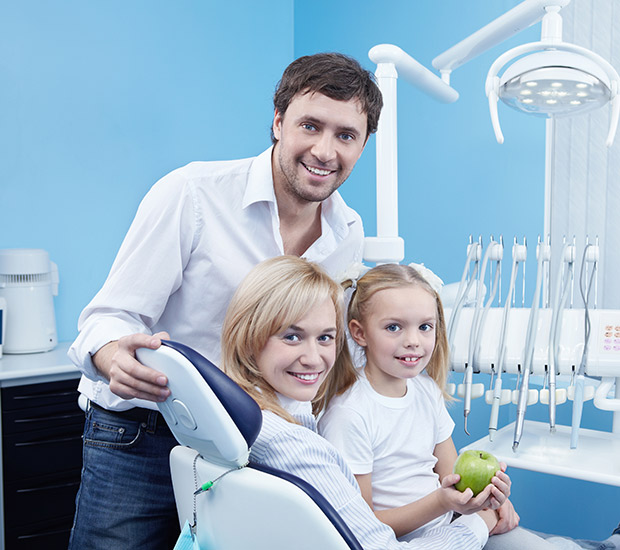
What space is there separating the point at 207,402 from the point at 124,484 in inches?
22.8

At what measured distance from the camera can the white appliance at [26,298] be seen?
88.7 inches

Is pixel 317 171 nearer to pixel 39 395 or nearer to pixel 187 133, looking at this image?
pixel 39 395

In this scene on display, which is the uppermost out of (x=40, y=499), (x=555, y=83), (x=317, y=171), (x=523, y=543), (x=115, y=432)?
(x=555, y=83)

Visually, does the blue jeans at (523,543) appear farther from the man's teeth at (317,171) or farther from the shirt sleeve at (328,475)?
the man's teeth at (317,171)

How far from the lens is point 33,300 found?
7.59 ft

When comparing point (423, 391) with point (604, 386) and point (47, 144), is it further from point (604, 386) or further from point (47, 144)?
point (47, 144)

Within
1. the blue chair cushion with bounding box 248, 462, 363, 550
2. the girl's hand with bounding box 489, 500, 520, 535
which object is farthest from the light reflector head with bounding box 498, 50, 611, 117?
the blue chair cushion with bounding box 248, 462, 363, 550

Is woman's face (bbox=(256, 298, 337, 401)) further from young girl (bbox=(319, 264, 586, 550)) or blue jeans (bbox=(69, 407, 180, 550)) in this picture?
blue jeans (bbox=(69, 407, 180, 550))

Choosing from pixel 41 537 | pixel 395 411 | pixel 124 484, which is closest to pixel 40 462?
pixel 41 537

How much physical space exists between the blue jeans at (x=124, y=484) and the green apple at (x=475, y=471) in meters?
0.58

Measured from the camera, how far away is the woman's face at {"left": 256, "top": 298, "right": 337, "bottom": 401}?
1100 millimetres

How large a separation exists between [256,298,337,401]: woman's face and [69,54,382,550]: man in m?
0.21

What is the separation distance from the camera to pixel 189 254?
125 centimetres

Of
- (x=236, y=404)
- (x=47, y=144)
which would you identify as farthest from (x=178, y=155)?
(x=236, y=404)
